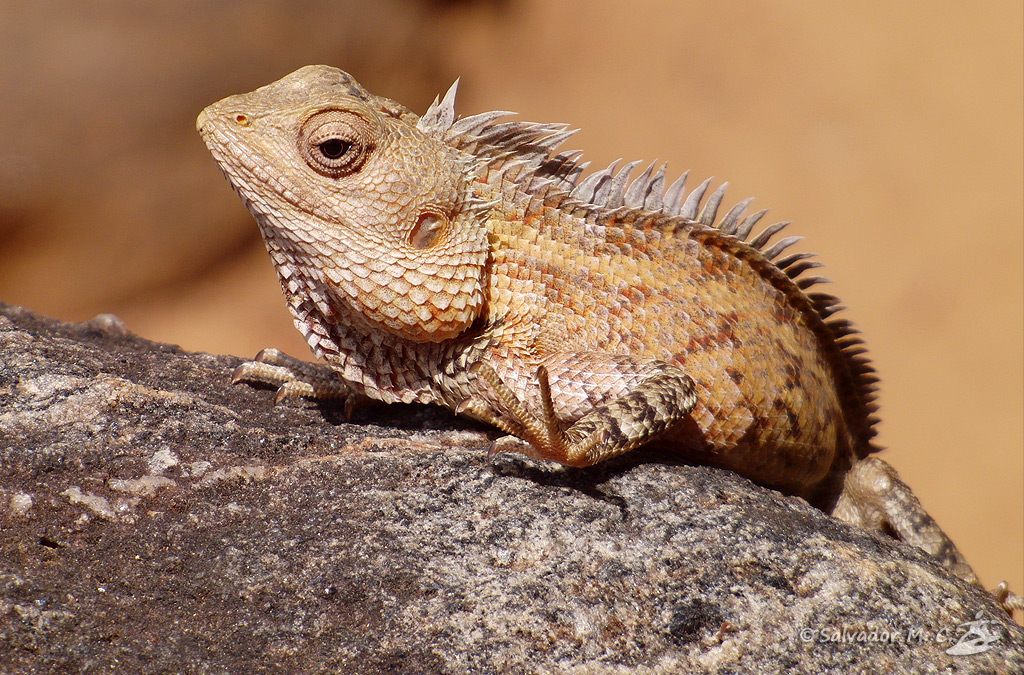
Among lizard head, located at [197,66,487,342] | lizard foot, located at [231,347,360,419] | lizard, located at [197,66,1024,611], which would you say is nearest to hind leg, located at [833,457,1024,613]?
lizard, located at [197,66,1024,611]

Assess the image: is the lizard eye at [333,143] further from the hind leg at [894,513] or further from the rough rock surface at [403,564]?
the hind leg at [894,513]

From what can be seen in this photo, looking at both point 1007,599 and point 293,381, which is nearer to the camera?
point 293,381

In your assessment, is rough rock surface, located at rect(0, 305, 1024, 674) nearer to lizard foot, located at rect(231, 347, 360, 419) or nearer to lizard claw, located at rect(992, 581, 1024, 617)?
lizard foot, located at rect(231, 347, 360, 419)

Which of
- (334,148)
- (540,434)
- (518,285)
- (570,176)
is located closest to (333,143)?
(334,148)

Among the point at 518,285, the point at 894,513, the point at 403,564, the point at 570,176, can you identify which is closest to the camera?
the point at 403,564

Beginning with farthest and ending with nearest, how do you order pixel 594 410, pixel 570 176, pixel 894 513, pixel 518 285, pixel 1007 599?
pixel 894 513, pixel 1007 599, pixel 570 176, pixel 518 285, pixel 594 410

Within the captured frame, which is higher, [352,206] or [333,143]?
[333,143]

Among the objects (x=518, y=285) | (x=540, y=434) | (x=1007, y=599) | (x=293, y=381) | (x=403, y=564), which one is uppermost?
(x=293, y=381)

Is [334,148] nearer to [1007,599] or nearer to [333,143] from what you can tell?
[333,143]
